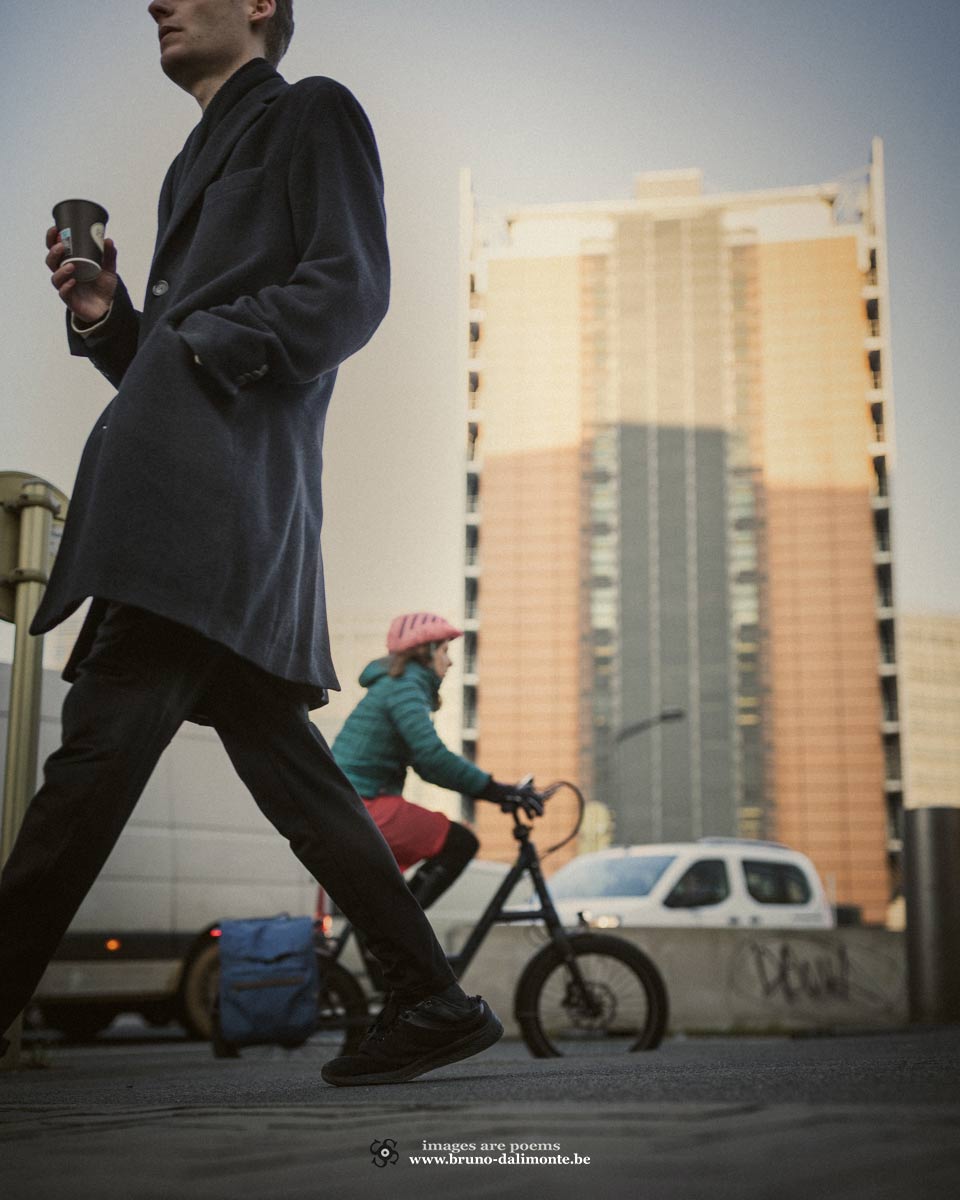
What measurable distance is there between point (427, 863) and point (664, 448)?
69424 millimetres

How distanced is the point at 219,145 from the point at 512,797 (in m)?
3.21

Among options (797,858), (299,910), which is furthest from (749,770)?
(299,910)

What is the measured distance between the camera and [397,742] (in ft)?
17.9

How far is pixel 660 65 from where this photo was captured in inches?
228

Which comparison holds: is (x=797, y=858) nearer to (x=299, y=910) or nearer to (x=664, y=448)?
(x=299, y=910)

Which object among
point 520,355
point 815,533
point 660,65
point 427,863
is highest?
point 520,355

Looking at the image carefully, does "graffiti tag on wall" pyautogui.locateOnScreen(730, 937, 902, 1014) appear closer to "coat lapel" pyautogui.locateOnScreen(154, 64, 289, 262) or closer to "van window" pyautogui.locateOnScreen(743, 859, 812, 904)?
"van window" pyautogui.locateOnScreen(743, 859, 812, 904)

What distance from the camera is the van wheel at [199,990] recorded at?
868cm

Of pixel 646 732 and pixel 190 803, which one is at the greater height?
pixel 646 732

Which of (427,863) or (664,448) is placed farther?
(664,448)

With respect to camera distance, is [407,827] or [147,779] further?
[407,827]

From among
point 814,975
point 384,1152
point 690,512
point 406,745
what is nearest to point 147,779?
point 384,1152

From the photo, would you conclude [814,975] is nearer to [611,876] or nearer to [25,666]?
[611,876]

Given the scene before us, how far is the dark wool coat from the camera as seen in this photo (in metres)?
2.55
